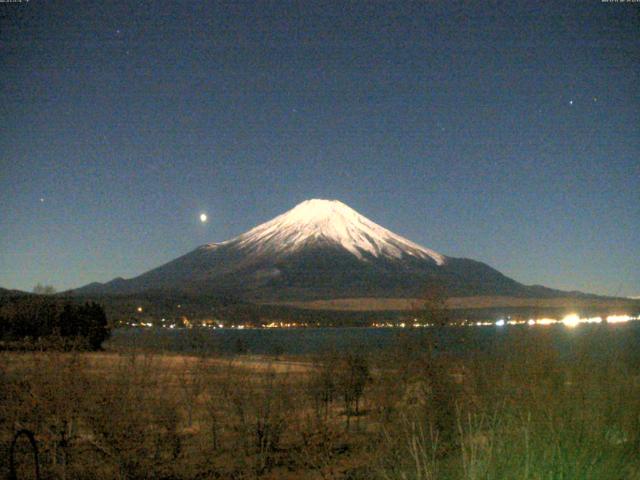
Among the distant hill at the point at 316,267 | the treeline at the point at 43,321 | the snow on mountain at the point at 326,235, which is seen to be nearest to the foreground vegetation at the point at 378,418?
the treeline at the point at 43,321

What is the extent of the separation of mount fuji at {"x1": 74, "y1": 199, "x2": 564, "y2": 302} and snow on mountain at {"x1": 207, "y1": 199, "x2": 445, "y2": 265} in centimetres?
24

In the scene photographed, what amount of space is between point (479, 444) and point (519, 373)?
379cm

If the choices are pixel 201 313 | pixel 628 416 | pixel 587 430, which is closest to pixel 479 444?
pixel 587 430

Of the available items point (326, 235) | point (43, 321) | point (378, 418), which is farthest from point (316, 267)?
point (378, 418)

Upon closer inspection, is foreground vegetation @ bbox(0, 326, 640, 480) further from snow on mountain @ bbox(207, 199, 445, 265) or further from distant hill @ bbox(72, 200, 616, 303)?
snow on mountain @ bbox(207, 199, 445, 265)

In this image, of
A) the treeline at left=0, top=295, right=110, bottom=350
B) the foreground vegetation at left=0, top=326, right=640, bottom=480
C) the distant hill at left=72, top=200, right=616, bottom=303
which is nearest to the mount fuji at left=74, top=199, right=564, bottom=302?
the distant hill at left=72, top=200, right=616, bottom=303

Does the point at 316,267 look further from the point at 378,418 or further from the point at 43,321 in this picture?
the point at 378,418

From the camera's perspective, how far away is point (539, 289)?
572 feet

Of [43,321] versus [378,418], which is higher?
[43,321]

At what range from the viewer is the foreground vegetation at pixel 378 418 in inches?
169

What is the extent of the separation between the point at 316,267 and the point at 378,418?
497 ft

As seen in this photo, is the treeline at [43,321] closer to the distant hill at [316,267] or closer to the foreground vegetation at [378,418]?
the foreground vegetation at [378,418]

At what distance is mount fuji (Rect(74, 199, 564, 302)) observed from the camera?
150 m

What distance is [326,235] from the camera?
17488 cm
